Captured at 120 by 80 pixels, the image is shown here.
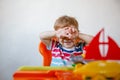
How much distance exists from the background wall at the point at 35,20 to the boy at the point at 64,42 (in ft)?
1.48

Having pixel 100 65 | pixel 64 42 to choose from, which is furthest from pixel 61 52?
pixel 100 65

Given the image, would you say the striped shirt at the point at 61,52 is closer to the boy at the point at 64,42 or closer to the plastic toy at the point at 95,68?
the boy at the point at 64,42

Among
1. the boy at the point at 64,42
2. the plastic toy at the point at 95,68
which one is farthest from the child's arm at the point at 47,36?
the plastic toy at the point at 95,68

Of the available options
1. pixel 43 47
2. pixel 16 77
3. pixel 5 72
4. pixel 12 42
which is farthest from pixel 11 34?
pixel 16 77

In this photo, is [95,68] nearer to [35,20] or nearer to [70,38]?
[70,38]

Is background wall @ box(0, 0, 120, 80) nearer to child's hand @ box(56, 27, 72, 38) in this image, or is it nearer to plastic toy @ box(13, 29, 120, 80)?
child's hand @ box(56, 27, 72, 38)

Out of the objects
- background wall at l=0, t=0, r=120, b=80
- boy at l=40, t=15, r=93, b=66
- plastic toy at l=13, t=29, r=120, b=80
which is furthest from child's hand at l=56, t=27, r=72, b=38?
background wall at l=0, t=0, r=120, b=80

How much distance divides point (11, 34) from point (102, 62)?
3.31 ft

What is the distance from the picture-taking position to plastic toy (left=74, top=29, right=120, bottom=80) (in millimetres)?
458

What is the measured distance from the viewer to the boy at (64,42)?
33.1 inches

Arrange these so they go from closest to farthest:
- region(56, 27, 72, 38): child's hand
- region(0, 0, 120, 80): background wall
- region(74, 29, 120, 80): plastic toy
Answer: region(74, 29, 120, 80): plastic toy
region(56, 27, 72, 38): child's hand
region(0, 0, 120, 80): background wall

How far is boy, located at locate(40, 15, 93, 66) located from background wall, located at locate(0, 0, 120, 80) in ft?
1.48

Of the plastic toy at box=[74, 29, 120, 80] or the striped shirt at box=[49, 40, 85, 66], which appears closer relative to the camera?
the plastic toy at box=[74, 29, 120, 80]

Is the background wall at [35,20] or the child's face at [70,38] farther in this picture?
the background wall at [35,20]
